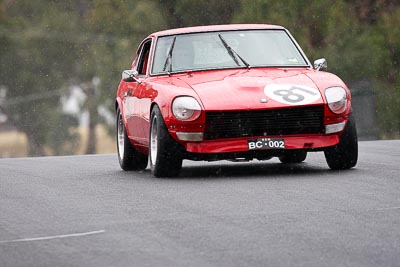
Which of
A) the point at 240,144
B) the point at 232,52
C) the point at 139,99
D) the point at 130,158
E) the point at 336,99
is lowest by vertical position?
the point at 130,158

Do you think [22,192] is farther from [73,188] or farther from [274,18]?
[274,18]

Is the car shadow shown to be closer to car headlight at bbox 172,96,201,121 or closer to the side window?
car headlight at bbox 172,96,201,121

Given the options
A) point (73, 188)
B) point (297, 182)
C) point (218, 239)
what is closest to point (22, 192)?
point (73, 188)

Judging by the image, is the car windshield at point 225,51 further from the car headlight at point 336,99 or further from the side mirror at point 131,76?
the car headlight at point 336,99

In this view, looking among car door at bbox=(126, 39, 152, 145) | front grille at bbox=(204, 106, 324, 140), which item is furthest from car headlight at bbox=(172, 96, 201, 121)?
car door at bbox=(126, 39, 152, 145)

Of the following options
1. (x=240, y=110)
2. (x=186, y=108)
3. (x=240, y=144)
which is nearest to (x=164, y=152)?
(x=186, y=108)

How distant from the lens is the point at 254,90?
1355 cm

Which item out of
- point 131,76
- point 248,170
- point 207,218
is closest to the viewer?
point 207,218

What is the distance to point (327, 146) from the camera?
13.6 m

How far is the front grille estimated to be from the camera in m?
13.3

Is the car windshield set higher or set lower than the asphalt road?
higher

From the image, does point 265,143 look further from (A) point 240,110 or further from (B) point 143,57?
(B) point 143,57

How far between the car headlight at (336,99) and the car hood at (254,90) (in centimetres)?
10

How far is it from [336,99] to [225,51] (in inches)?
71.9
